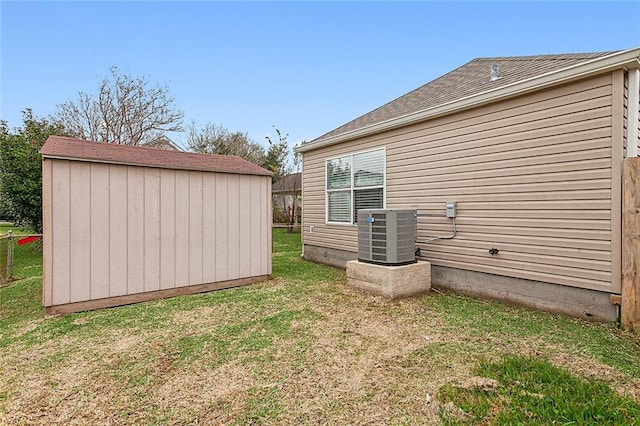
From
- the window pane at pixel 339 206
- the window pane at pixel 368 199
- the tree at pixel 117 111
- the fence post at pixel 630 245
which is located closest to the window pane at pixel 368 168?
the window pane at pixel 368 199

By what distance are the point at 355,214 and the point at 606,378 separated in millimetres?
4217

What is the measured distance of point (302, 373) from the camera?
229cm

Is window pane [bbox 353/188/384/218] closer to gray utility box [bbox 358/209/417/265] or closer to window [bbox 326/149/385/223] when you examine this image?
window [bbox 326/149/385/223]

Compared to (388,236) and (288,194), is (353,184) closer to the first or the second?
(388,236)

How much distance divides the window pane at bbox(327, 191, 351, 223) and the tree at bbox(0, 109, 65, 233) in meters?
7.79

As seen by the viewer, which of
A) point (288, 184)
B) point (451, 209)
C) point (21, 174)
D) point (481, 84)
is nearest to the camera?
point (451, 209)

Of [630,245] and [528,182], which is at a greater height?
[528,182]

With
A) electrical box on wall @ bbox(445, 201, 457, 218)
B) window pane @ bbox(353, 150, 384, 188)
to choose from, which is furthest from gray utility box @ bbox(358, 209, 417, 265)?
window pane @ bbox(353, 150, 384, 188)

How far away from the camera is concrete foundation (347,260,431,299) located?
413 cm

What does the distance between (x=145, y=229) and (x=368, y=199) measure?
11.9 feet

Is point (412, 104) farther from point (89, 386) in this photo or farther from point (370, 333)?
point (89, 386)

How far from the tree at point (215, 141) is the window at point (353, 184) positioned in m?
14.6

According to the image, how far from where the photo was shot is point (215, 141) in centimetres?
2003

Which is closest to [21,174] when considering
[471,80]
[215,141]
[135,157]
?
[135,157]
